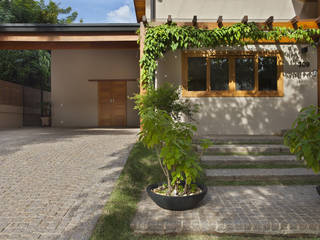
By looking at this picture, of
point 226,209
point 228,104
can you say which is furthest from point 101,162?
point 228,104

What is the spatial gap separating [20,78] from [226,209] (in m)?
13.9

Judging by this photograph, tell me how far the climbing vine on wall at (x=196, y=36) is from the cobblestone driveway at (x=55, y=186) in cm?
219

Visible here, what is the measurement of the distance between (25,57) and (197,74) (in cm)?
1046

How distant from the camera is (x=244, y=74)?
7.14m

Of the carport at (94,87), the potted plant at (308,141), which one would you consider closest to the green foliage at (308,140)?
the potted plant at (308,141)

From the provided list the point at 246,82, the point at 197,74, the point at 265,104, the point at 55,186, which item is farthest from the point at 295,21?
the point at 55,186

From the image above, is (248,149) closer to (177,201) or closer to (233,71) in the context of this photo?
(233,71)

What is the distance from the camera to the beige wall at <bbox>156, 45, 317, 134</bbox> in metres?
7.10

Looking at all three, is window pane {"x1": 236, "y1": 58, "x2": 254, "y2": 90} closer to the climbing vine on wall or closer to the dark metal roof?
the climbing vine on wall

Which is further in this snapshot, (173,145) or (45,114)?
(45,114)

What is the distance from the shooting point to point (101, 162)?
4.63 m

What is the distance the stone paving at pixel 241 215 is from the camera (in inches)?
102

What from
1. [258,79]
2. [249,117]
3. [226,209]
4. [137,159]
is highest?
[258,79]

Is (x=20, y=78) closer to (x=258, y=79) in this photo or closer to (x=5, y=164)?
(x=5, y=164)
